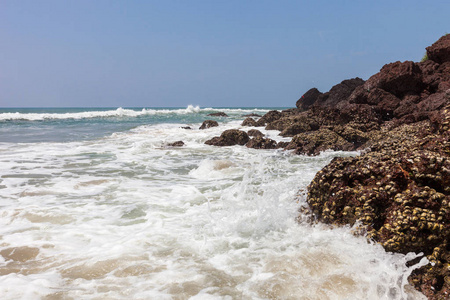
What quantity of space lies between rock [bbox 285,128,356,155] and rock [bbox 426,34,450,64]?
711cm

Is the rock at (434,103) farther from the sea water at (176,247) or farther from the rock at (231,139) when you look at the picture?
the sea water at (176,247)

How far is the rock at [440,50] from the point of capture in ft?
40.8

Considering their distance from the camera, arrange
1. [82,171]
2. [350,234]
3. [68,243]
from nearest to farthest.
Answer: [350,234] → [68,243] → [82,171]

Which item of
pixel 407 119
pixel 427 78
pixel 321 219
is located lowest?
pixel 321 219

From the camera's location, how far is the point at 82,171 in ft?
22.8

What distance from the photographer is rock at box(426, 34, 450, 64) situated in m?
12.4

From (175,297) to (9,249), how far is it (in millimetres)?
2040

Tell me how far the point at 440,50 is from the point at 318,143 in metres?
8.09

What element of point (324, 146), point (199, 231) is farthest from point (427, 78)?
point (199, 231)

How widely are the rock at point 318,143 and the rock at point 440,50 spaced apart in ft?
23.3

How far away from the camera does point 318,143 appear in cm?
922

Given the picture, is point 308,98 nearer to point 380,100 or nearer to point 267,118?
point 267,118

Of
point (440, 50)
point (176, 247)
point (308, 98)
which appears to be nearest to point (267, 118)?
point (308, 98)

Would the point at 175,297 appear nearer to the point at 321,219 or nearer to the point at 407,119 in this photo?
the point at 321,219
